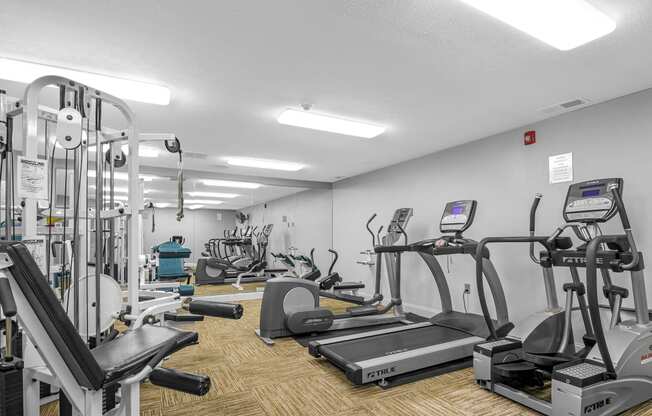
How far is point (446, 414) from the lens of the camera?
236cm

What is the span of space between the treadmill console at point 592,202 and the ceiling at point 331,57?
84 cm

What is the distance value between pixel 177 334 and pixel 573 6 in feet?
8.73

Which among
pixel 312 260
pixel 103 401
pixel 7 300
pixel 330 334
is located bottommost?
pixel 330 334

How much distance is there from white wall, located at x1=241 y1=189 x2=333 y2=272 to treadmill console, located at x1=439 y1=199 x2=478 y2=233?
146 inches

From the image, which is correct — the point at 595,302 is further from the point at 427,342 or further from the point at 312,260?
the point at 312,260

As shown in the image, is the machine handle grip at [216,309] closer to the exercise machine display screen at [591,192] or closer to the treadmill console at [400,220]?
the exercise machine display screen at [591,192]

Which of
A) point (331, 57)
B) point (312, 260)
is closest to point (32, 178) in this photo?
point (331, 57)

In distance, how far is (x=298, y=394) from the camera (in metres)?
2.65

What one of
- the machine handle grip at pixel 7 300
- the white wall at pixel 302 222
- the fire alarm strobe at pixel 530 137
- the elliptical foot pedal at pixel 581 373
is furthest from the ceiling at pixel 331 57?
the white wall at pixel 302 222

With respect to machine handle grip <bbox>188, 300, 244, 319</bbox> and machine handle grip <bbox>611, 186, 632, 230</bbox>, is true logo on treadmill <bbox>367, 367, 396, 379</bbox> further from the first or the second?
machine handle grip <bbox>611, 186, 632, 230</bbox>

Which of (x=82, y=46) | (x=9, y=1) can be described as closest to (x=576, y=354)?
(x=82, y=46)

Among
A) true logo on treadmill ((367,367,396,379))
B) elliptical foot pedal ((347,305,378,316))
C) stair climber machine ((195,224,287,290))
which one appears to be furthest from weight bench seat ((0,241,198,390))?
stair climber machine ((195,224,287,290))

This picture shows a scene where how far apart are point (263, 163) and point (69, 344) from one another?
4.75m

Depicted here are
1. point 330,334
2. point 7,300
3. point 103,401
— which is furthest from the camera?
point 330,334
